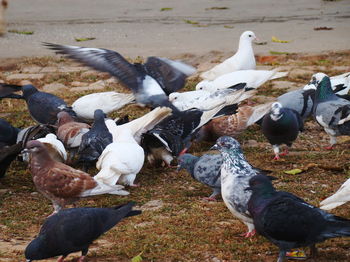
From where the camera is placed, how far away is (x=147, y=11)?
46.6 ft

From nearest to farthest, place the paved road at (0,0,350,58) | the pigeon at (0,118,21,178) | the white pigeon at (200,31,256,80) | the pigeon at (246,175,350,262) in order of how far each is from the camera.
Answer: the pigeon at (246,175,350,262) < the pigeon at (0,118,21,178) < the white pigeon at (200,31,256,80) < the paved road at (0,0,350,58)

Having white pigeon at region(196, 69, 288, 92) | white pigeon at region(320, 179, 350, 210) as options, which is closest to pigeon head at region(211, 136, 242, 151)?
white pigeon at region(320, 179, 350, 210)

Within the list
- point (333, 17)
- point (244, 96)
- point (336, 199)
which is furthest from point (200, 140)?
point (333, 17)

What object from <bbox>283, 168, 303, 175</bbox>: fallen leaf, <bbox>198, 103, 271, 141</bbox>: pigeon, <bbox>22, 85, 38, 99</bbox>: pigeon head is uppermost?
<bbox>22, 85, 38, 99</bbox>: pigeon head

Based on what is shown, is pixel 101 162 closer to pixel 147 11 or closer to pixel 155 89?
pixel 155 89

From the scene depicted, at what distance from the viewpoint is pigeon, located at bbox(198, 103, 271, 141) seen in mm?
7289

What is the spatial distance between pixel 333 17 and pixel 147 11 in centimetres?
356

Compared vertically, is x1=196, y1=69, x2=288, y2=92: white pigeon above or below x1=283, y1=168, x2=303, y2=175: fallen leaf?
above

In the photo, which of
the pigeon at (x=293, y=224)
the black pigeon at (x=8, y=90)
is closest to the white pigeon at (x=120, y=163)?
the pigeon at (x=293, y=224)

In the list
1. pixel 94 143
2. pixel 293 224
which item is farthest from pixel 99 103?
pixel 293 224

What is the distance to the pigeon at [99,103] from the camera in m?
7.62

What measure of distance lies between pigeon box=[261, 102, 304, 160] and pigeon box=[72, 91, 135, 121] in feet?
5.04

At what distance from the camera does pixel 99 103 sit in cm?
763

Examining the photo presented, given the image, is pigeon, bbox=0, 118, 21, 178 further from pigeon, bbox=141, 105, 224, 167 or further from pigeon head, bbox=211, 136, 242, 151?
pigeon head, bbox=211, 136, 242, 151
